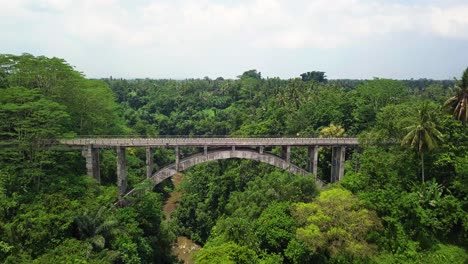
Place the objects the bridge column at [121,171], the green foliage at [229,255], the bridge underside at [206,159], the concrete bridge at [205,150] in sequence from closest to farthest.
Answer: the green foliage at [229,255] → the concrete bridge at [205,150] → the bridge underside at [206,159] → the bridge column at [121,171]

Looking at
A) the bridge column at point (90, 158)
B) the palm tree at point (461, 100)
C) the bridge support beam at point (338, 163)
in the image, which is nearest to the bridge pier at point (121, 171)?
the bridge column at point (90, 158)

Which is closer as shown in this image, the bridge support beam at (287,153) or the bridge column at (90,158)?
the bridge column at (90,158)

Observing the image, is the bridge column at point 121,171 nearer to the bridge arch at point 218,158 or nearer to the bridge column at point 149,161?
the bridge column at point 149,161

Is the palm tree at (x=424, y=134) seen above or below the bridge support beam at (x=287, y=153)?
above

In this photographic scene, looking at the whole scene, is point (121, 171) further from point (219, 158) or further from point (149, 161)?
point (219, 158)

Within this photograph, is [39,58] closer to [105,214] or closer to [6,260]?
[105,214]

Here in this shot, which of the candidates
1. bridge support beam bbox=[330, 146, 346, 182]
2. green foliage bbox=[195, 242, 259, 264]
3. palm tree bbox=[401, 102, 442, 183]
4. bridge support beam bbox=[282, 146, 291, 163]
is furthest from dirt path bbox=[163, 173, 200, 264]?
palm tree bbox=[401, 102, 442, 183]

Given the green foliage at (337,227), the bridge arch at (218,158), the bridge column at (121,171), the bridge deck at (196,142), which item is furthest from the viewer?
the bridge arch at (218,158)
